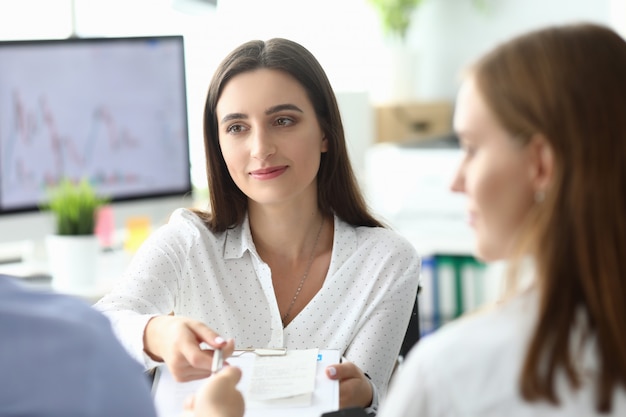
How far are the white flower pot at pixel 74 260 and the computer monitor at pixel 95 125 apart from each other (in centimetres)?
13

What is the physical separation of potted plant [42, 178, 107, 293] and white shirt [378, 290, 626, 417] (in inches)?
79.2

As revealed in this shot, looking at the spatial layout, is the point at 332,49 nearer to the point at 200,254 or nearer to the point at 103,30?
the point at 103,30

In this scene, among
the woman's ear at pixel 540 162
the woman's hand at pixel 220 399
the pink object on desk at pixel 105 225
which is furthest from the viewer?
the pink object on desk at pixel 105 225

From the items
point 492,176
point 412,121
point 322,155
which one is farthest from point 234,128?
point 412,121

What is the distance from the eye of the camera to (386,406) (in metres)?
0.98

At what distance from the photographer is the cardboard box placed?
4.91 m

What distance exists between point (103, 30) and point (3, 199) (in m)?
1.49

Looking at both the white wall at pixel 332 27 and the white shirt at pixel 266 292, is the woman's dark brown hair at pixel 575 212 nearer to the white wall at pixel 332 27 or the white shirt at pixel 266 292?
the white shirt at pixel 266 292

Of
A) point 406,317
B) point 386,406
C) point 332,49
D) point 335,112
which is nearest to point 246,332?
point 406,317

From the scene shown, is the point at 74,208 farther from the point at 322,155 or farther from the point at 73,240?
the point at 322,155

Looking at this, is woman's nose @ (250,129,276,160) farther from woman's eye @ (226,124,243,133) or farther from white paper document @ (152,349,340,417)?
white paper document @ (152,349,340,417)

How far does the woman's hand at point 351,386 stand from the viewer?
1.53 metres

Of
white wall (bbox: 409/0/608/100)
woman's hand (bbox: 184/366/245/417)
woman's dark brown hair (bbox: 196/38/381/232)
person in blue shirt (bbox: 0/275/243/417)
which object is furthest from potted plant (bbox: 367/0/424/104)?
person in blue shirt (bbox: 0/275/243/417)

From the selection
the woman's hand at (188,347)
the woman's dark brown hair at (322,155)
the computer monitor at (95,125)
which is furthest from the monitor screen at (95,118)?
the woman's hand at (188,347)
